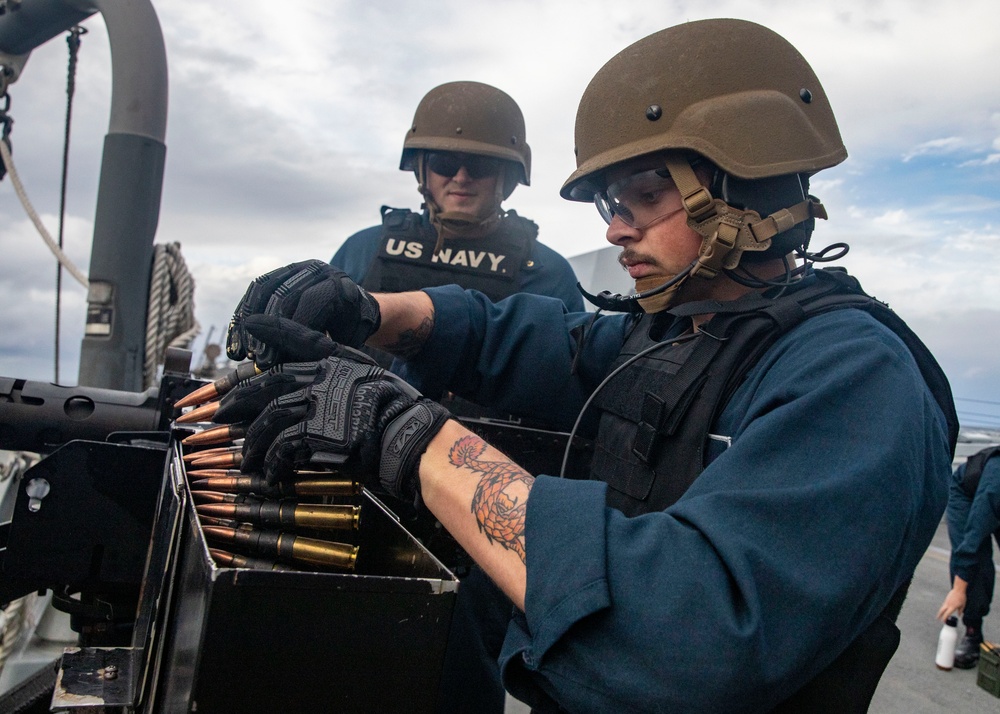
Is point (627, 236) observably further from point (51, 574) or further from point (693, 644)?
point (51, 574)

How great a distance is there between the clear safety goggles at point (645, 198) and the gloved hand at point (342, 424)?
861 millimetres

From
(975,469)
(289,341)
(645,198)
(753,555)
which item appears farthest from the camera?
(975,469)

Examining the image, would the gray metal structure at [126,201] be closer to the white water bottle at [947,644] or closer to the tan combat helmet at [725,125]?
the tan combat helmet at [725,125]

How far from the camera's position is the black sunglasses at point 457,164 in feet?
14.6

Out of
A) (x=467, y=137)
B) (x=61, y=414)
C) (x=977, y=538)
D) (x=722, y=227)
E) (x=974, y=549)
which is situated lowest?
(x=974, y=549)

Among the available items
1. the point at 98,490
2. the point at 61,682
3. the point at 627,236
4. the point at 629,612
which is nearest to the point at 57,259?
the point at 98,490

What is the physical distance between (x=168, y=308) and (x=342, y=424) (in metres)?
3.87

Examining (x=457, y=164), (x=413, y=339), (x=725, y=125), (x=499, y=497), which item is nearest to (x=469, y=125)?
(x=457, y=164)

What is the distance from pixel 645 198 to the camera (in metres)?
2.20

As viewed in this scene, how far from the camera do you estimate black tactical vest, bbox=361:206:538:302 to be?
14.0 feet

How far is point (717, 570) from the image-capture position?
133 centimetres

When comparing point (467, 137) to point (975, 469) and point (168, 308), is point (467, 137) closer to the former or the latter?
point (168, 308)

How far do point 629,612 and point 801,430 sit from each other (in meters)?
0.50

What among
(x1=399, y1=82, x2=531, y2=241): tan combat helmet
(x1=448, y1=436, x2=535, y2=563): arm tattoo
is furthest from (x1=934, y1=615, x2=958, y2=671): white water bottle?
(x1=448, y1=436, x2=535, y2=563): arm tattoo
